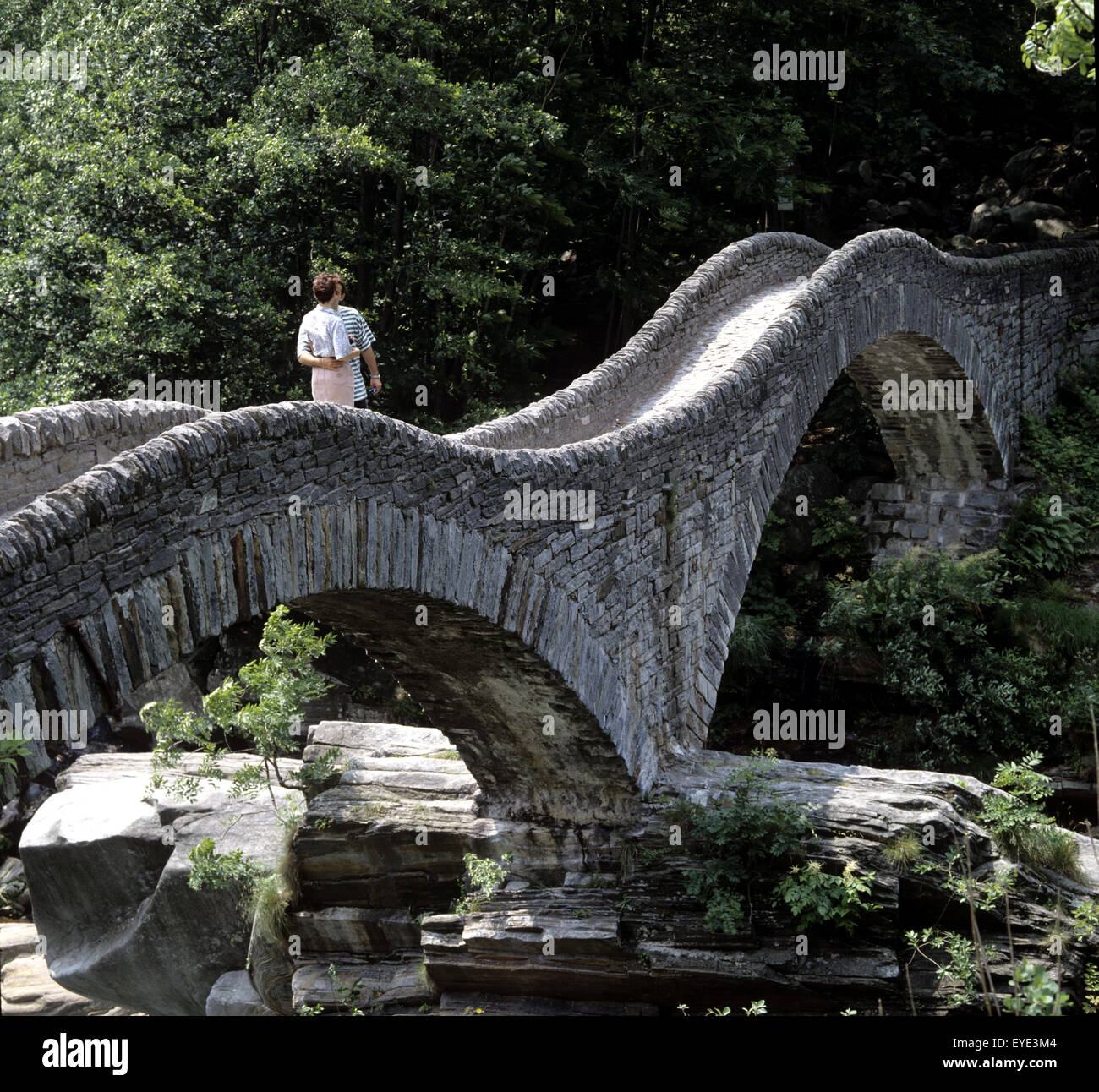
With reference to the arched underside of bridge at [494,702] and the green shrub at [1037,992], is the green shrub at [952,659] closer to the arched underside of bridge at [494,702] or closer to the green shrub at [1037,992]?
the arched underside of bridge at [494,702]

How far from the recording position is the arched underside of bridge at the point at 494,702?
6.99m

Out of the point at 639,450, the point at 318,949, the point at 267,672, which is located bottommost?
the point at 318,949

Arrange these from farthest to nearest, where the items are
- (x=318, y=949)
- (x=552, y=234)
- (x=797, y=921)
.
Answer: (x=552, y=234) < (x=318, y=949) < (x=797, y=921)

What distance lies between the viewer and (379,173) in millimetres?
13844

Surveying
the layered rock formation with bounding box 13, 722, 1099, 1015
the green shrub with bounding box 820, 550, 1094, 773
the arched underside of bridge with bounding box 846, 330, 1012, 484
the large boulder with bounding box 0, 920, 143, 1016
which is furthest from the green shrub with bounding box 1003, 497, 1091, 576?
the large boulder with bounding box 0, 920, 143, 1016

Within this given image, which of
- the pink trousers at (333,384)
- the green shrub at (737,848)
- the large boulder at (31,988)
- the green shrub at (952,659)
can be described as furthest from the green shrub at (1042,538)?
the large boulder at (31,988)

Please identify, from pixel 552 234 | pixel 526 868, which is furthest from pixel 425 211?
pixel 526 868

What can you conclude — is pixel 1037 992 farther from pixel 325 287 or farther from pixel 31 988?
pixel 31 988

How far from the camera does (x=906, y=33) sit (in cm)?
1727

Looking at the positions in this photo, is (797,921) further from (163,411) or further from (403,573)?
(163,411)

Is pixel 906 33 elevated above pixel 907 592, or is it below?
above

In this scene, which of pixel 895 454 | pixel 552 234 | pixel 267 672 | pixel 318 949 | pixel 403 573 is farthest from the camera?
pixel 895 454
